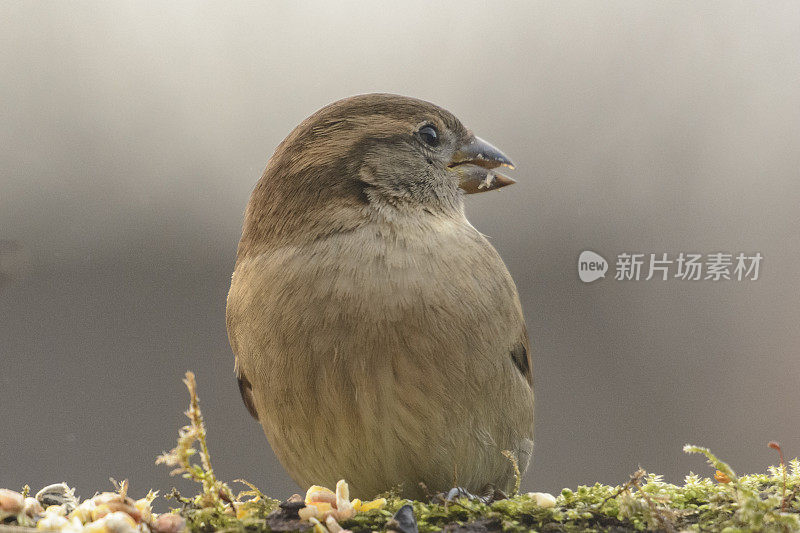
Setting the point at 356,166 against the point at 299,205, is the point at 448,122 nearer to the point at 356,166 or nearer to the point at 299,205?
the point at 356,166

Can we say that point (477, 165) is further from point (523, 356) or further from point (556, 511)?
point (556, 511)

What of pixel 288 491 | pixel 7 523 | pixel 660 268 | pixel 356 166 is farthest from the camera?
pixel 660 268

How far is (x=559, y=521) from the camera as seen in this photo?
1604 mm

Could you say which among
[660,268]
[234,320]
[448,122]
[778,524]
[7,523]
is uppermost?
[660,268]


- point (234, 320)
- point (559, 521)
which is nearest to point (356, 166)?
point (234, 320)

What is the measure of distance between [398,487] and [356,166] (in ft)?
2.56

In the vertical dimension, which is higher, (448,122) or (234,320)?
(448,122)

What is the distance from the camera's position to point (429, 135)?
85.2 inches

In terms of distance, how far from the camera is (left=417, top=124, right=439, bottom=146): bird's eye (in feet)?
7.06

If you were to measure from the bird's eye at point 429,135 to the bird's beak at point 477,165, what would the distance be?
8cm

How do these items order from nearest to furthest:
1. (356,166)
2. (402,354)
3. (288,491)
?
(402,354) → (356,166) → (288,491)

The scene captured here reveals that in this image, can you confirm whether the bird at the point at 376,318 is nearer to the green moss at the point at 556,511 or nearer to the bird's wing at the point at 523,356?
the bird's wing at the point at 523,356

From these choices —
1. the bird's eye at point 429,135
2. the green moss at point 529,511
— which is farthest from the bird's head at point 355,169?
the green moss at point 529,511

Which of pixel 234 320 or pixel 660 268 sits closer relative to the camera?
pixel 234 320
